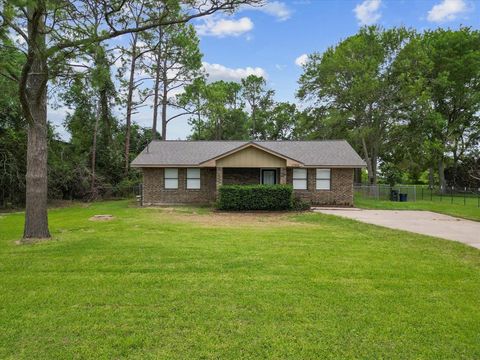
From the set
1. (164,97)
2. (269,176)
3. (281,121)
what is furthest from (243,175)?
(281,121)

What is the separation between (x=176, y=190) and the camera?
20.1 metres

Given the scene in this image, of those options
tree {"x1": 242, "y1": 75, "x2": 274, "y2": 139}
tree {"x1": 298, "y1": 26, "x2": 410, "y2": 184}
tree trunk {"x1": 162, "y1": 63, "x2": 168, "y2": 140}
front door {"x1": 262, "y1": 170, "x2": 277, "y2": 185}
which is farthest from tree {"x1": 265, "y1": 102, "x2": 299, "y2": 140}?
front door {"x1": 262, "y1": 170, "x2": 277, "y2": 185}

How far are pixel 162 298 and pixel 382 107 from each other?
30.1 m

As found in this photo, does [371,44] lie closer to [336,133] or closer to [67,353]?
[336,133]

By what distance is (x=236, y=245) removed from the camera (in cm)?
812

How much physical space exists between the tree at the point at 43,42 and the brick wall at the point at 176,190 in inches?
434

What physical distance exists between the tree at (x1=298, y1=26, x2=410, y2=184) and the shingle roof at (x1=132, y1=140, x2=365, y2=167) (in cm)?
977

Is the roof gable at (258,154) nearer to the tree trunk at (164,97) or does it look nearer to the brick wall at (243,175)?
the brick wall at (243,175)

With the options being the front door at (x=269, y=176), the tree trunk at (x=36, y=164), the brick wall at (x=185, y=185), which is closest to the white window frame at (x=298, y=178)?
the brick wall at (x=185, y=185)

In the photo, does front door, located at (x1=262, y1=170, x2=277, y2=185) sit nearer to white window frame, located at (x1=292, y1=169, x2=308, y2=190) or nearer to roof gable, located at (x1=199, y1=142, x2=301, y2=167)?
white window frame, located at (x1=292, y1=169, x2=308, y2=190)

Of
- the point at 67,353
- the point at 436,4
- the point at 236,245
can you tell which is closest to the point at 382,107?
the point at 436,4

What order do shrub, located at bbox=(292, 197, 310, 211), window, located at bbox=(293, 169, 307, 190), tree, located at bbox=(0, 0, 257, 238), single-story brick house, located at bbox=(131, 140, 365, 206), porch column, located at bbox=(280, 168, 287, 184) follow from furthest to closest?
window, located at bbox=(293, 169, 307, 190), single-story brick house, located at bbox=(131, 140, 365, 206), porch column, located at bbox=(280, 168, 287, 184), shrub, located at bbox=(292, 197, 310, 211), tree, located at bbox=(0, 0, 257, 238)

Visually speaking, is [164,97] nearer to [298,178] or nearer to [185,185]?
[185,185]

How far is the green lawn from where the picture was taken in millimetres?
3451
